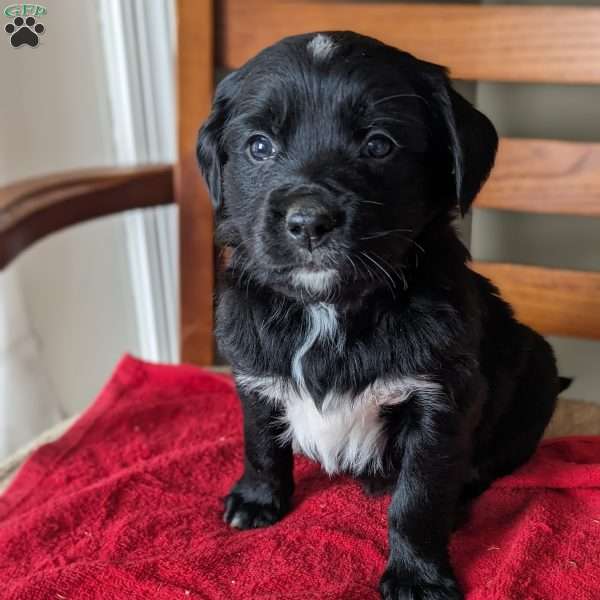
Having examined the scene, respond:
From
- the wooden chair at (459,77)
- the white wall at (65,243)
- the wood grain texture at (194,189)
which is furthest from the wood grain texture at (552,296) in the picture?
the white wall at (65,243)

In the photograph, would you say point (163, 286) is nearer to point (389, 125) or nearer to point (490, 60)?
point (490, 60)

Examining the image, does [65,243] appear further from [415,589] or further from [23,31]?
[415,589]

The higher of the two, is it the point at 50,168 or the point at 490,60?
the point at 490,60

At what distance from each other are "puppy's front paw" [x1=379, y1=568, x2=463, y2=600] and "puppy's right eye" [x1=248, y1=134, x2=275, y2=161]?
62cm

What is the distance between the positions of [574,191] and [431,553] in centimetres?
81

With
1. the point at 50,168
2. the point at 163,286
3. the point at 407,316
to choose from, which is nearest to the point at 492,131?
the point at 407,316

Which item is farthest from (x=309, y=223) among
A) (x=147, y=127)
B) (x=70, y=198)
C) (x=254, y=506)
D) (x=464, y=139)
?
(x=147, y=127)

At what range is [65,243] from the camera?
2.12 m

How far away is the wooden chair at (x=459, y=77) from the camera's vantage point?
1.60 metres

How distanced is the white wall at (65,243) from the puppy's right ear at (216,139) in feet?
2.33

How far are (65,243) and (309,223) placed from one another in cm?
128

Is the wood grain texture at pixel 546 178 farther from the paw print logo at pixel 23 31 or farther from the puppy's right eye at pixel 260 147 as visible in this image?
the paw print logo at pixel 23 31

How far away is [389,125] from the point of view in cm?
110

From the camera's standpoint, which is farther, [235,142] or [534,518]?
[534,518]
